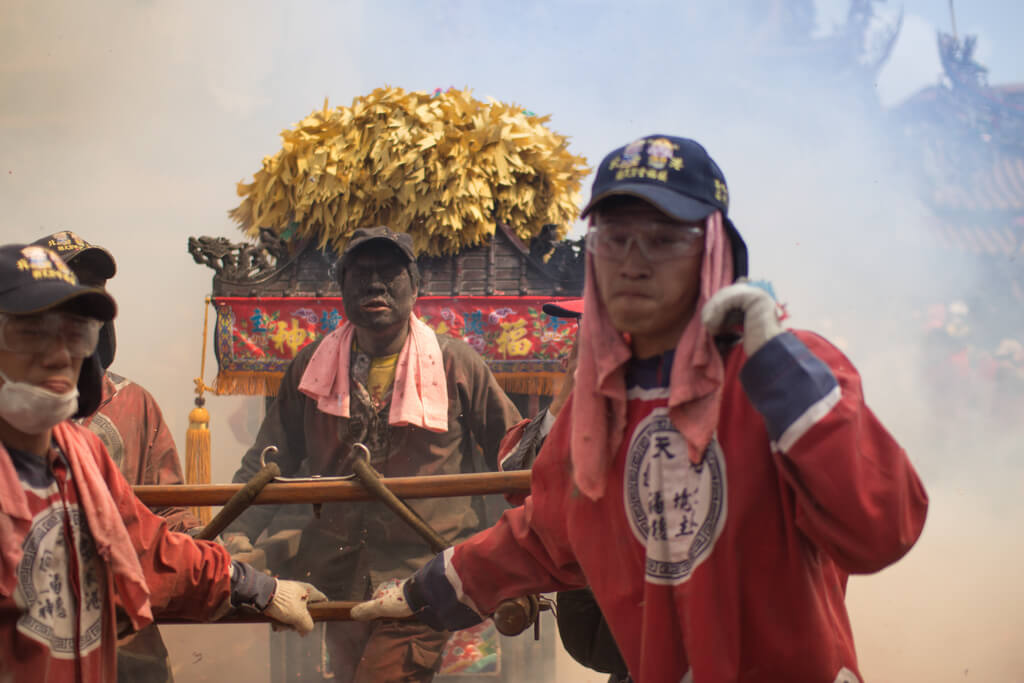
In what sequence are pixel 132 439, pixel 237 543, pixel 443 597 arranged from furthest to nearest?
pixel 132 439
pixel 237 543
pixel 443 597

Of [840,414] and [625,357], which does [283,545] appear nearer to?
[625,357]

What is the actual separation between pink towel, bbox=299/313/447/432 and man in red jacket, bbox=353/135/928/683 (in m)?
1.82

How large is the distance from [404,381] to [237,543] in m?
1.00

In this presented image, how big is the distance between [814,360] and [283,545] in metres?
2.00

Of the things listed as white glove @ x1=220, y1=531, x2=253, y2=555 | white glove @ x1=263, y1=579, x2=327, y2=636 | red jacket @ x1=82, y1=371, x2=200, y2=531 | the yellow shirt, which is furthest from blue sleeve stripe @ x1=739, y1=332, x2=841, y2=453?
the yellow shirt

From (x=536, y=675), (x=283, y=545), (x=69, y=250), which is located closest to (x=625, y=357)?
(x=283, y=545)

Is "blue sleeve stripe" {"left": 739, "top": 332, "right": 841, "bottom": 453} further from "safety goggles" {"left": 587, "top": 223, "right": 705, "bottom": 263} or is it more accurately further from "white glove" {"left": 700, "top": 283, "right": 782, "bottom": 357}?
"safety goggles" {"left": 587, "top": 223, "right": 705, "bottom": 263}

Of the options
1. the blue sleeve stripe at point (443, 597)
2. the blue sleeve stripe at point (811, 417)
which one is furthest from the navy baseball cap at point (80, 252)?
the blue sleeve stripe at point (811, 417)

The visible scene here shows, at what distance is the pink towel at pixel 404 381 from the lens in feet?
11.1

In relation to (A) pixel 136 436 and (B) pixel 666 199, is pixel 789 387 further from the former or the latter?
(A) pixel 136 436

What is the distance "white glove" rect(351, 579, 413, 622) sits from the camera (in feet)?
6.59

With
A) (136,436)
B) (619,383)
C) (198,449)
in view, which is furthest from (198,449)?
(619,383)

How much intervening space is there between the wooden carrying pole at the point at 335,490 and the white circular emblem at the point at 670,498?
0.70m

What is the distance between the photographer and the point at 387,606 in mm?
2016
